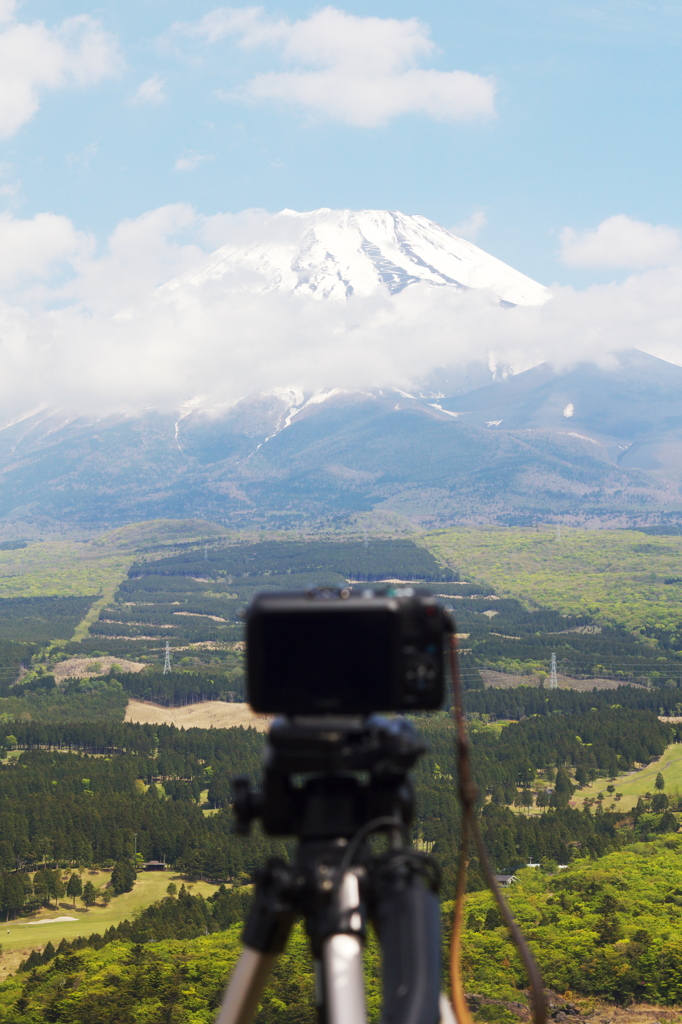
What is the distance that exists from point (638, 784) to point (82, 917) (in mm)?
49543

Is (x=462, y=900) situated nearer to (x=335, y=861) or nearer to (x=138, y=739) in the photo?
(x=335, y=861)

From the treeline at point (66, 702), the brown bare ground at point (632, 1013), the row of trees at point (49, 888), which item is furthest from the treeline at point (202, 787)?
the brown bare ground at point (632, 1013)

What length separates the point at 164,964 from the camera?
45.8 metres

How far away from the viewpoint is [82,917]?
62562 millimetres

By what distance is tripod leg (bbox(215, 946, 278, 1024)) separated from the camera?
402 cm

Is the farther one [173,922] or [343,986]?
[173,922]

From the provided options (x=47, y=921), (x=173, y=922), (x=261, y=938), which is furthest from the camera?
(x=47, y=921)

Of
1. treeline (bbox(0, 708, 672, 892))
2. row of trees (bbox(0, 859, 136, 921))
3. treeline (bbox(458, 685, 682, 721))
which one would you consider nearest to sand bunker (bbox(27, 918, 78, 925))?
row of trees (bbox(0, 859, 136, 921))

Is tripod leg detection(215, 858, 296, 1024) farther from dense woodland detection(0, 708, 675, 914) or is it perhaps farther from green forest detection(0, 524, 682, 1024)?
dense woodland detection(0, 708, 675, 914)

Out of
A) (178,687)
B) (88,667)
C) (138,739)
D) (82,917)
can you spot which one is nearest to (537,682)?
(178,687)

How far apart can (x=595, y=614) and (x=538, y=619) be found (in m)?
Answer: 12.1

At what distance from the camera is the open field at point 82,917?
179ft

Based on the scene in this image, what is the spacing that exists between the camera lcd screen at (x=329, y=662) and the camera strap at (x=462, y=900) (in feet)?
0.95

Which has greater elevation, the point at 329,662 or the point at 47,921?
the point at 329,662
